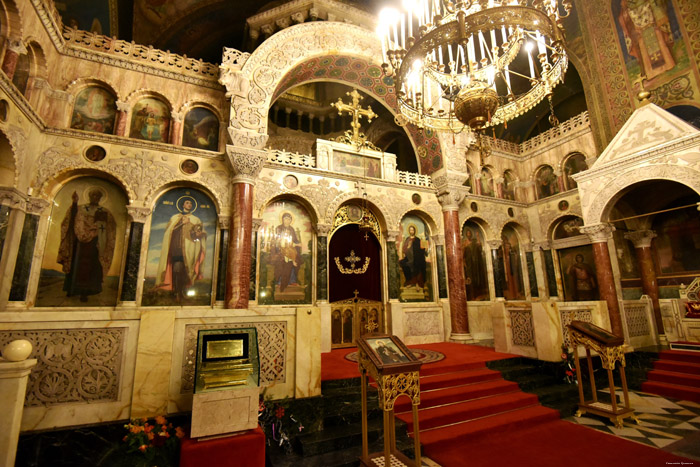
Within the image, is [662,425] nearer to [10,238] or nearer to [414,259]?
[414,259]

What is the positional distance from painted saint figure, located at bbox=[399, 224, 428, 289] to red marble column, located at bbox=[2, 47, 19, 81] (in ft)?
29.4

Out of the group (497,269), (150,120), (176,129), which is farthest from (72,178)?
(497,269)

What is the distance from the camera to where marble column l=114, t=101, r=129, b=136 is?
7.49m

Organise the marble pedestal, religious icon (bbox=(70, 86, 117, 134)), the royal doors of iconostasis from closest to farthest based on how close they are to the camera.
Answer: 1. the marble pedestal
2. religious icon (bbox=(70, 86, 117, 134))
3. the royal doors of iconostasis

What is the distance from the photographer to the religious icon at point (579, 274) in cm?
1055

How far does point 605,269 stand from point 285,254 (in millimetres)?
8235

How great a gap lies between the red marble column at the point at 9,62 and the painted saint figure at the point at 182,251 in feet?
11.0

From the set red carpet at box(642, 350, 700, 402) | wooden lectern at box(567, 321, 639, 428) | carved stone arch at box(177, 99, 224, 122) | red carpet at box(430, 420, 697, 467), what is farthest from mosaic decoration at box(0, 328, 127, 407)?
red carpet at box(642, 350, 700, 402)

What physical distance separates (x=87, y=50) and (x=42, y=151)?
259 cm

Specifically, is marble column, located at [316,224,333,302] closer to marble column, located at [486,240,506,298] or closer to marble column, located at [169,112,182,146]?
marble column, located at [169,112,182,146]

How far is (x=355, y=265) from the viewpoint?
959cm

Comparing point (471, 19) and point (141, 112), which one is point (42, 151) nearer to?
point (141, 112)

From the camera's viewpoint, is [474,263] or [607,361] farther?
[474,263]


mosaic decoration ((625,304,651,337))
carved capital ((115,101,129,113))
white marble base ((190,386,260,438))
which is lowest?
white marble base ((190,386,260,438))
